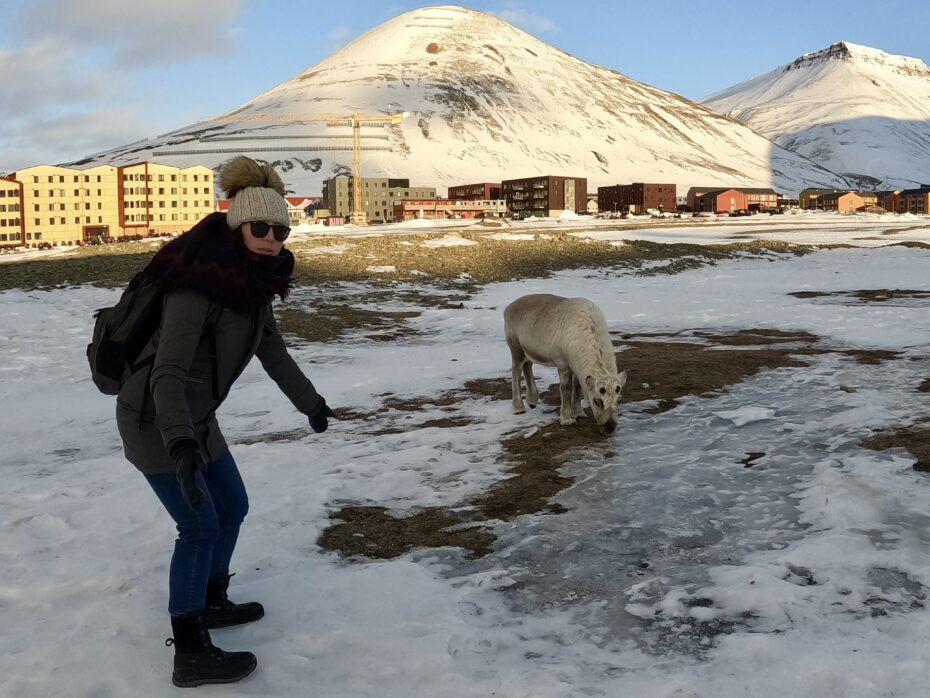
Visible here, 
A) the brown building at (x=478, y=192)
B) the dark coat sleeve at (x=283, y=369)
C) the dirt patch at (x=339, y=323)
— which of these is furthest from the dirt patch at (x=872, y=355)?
the brown building at (x=478, y=192)

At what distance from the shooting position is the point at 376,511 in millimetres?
7414

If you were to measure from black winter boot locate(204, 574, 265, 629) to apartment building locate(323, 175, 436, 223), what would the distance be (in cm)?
15960

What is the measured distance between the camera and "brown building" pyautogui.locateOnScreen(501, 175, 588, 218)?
160375 mm

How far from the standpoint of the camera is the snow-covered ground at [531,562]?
4543mm

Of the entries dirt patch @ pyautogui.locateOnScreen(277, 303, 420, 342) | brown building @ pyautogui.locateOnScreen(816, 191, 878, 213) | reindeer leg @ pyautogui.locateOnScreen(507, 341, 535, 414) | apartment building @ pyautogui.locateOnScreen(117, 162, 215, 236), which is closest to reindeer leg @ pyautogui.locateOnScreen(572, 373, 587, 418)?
reindeer leg @ pyautogui.locateOnScreen(507, 341, 535, 414)

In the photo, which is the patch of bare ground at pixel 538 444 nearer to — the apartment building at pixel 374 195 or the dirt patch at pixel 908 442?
the dirt patch at pixel 908 442

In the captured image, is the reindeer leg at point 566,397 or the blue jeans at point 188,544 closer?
the blue jeans at point 188,544

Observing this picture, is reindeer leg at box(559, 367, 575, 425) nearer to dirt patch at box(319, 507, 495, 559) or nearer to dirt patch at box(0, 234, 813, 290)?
dirt patch at box(319, 507, 495, 559)

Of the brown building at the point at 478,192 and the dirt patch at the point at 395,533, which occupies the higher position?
the brown building at the point at 478,192

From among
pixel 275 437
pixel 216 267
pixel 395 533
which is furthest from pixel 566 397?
pixel 216 267

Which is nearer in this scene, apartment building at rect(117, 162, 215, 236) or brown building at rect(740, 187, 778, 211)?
apartment building at rect(117, 162, 215, 236)

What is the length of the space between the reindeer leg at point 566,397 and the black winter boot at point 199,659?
647 cm

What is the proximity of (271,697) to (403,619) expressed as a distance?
44.4 inches

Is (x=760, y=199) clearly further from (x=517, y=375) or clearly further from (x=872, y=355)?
(x=517, y=375)
